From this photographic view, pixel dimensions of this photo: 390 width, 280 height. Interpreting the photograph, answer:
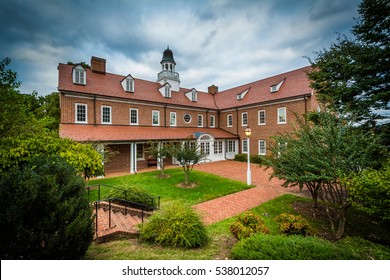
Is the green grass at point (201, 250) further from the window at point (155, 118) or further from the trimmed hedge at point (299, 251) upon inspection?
the window at point (155, 118)

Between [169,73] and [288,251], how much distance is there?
26031 millimetres

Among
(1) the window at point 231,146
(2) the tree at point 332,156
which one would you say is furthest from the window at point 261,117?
(2) the tree at point 332,156

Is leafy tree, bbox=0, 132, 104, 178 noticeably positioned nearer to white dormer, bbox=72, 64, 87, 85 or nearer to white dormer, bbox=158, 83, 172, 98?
white dormer, bbox=72, 64, 87, 85

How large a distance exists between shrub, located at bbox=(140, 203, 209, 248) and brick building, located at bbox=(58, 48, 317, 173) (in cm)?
1027

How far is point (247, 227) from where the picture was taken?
17.0ft

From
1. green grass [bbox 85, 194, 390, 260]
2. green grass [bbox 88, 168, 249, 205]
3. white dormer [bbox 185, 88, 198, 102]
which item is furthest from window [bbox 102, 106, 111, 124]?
green grass [bbox 85, 194, 390, 260]

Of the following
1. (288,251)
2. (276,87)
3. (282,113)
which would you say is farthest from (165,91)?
(288,251)

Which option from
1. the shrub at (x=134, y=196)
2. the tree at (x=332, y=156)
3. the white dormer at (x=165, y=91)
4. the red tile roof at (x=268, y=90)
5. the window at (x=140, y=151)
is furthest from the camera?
the white dormer at (x=165, y=91)

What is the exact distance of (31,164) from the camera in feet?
14.2

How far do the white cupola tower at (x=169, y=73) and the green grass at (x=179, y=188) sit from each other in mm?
16595

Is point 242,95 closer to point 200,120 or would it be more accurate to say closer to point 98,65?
point 200,120

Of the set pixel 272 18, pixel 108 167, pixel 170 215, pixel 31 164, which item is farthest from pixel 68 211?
pixel 108 167

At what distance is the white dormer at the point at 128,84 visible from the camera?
62.0 feet
